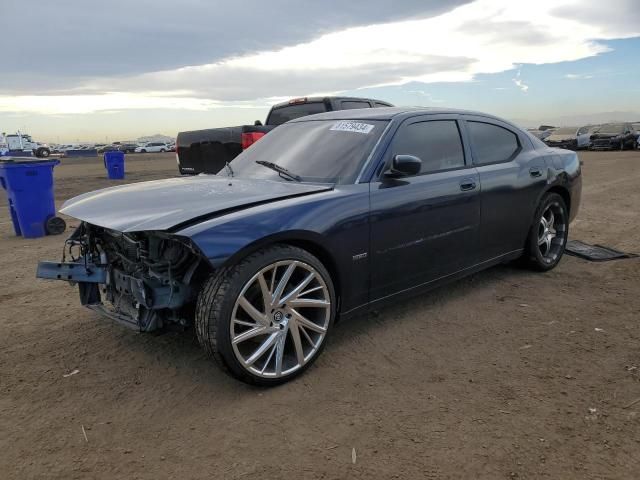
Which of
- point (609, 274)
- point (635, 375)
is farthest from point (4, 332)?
point (609, 274)

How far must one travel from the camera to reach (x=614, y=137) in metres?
26.8

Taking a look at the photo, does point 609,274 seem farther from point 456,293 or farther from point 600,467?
point 600,467

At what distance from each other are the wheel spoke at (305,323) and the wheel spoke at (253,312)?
193 mm

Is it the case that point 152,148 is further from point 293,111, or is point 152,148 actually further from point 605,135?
point 293,111

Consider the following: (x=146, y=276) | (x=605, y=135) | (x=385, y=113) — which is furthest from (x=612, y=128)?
(x=146, y=276)

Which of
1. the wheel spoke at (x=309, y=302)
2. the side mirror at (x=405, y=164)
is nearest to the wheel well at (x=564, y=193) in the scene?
the side mirror at (x=405, y=164)

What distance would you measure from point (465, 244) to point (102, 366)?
2833 millimetres

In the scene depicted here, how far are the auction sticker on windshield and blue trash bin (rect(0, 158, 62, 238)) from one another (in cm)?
518

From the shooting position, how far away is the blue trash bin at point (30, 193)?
7242mm

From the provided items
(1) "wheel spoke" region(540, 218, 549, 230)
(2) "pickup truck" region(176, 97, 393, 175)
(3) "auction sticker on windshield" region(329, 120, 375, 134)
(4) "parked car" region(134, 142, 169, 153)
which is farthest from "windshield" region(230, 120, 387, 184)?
(4) "parked car" region(134, 142, 169, 153)

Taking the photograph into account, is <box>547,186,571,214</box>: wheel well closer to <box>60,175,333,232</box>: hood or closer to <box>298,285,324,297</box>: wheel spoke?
<box>60,175,333,232</box>: hood

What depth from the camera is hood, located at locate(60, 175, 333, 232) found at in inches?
110

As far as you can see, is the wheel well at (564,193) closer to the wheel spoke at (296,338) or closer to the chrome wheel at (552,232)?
the chrome wheel at (552,232)

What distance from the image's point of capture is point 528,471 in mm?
2236
